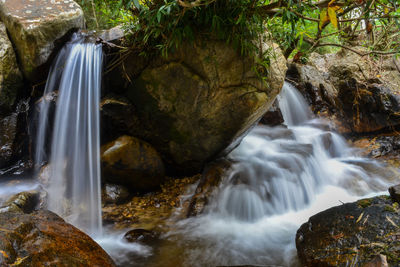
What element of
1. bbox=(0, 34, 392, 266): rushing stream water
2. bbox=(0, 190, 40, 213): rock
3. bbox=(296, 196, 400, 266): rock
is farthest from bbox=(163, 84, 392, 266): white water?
bbox=(0, 190, 40, 213): rock

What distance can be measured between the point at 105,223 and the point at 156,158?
1210 millimetres

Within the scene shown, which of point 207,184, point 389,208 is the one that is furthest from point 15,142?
point 389,208

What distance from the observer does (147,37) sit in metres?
3.44

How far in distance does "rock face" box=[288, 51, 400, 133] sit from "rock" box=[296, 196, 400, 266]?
13.4 feet

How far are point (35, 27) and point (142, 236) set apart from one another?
3292 millimetres

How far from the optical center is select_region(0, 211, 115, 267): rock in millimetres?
1583

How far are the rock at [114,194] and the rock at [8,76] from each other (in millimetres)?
1934

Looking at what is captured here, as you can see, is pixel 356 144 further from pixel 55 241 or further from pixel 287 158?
pixel 55 241

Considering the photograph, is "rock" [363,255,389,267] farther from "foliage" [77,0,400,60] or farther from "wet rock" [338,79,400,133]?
"wet rock" [338,79,400,133]

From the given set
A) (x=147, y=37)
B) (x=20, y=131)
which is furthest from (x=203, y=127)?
(x=20, y=131)

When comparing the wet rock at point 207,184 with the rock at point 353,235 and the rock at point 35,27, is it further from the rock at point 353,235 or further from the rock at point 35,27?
the rock at point 35,27

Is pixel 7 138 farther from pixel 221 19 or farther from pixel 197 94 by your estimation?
pixel 221 19

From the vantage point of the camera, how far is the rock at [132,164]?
13.2ft

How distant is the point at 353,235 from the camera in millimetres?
2291
